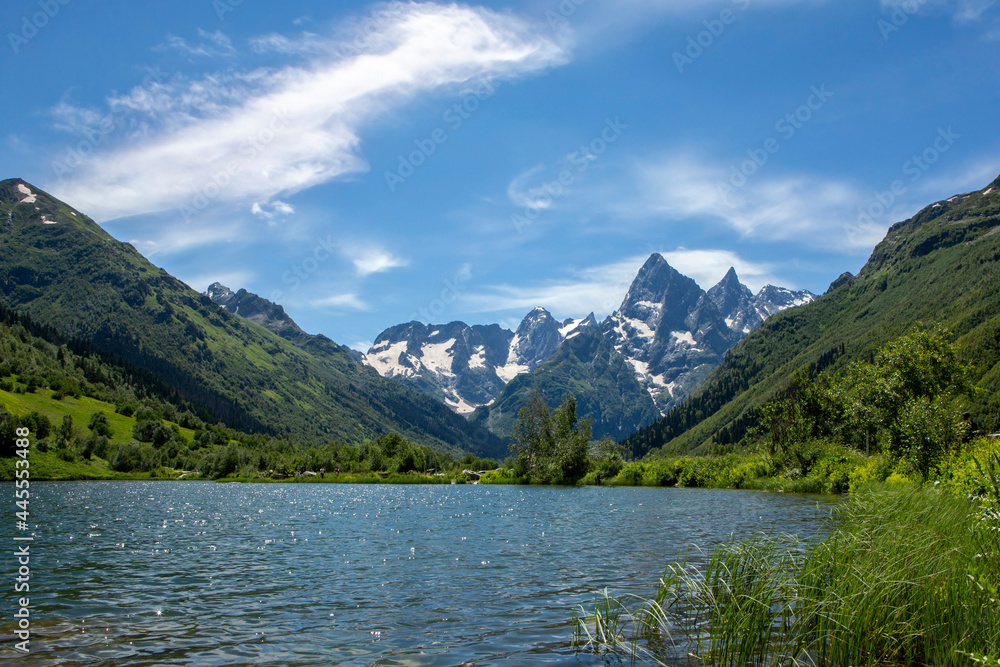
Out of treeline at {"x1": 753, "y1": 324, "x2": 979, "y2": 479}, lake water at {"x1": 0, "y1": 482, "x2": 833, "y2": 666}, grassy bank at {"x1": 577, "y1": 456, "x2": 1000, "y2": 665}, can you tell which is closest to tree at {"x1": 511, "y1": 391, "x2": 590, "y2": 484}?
treeline at {"x1": 753, "y1": 324, "x2": 979, "y2": 479}

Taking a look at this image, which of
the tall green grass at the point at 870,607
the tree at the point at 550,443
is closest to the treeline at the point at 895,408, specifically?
the tall green grass at the point at 870,607

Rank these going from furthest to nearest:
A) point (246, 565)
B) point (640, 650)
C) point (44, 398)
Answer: point (44, 398) → point (246, 565) → point (640, 650)

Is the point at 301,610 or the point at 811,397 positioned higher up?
the point at 811,397

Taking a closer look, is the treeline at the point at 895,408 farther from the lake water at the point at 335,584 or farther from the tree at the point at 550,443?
the tree at the point at 550,443

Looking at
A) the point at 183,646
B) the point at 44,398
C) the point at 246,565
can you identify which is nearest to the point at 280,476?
the point at 44,398

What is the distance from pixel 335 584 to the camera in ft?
77.8

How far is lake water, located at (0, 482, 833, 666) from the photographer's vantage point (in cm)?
1543

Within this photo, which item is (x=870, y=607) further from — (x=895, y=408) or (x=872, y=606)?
(x=895, y=408)

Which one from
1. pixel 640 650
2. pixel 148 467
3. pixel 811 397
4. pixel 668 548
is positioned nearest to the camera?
pixel 640 650

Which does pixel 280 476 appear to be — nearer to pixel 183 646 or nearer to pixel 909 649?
pixel 183 646

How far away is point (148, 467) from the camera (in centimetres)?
15875

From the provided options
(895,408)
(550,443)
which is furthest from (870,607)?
(550,443)

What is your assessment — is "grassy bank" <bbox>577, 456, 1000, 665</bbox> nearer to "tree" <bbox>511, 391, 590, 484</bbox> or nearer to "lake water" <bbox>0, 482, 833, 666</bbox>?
"lake water" <bbox>0, 482, 833, 666</bbox>

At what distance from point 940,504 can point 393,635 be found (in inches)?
669
